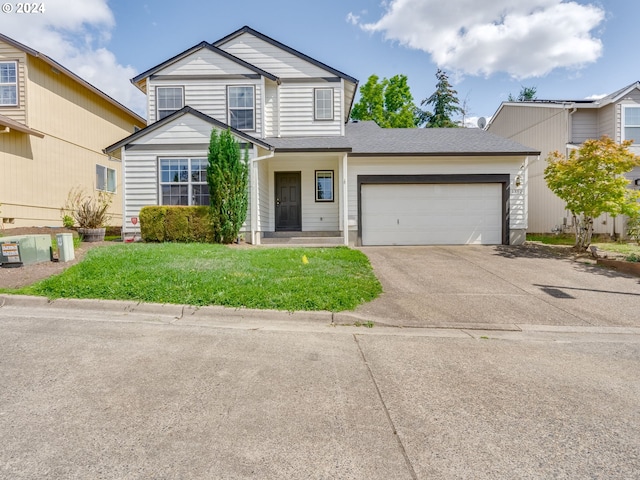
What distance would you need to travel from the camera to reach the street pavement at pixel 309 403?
2146 millimetres

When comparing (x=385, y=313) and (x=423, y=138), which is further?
(x=423, y=138)

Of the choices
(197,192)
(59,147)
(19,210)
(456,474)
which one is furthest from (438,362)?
(59,147)

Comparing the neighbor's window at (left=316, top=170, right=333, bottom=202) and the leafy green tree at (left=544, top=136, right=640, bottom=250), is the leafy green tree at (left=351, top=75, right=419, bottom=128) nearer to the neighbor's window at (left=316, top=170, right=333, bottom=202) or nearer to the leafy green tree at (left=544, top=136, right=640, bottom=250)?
the neighbor's window at (left=316, top=170, right=333, bottom=202)

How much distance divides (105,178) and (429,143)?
604 inches

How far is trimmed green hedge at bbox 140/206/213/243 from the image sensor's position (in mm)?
10734

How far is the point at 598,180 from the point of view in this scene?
991cm

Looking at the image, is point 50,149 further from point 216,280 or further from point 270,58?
point 216,280

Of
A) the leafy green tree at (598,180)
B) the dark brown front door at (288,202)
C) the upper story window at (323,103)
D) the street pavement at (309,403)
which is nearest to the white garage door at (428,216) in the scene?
the leafy green tree at (598,180)

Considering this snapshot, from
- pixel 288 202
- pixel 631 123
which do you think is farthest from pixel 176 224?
pixel 631 123

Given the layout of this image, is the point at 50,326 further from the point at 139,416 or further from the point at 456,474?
the point at 456,474

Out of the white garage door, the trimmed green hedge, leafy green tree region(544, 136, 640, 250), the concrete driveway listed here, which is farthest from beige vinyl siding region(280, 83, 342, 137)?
leafy green tree region(544, 136, 640, 250)

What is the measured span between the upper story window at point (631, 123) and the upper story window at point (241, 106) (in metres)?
15.2

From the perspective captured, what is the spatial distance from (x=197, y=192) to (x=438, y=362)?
398 inches

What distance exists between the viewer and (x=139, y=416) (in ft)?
8.55
